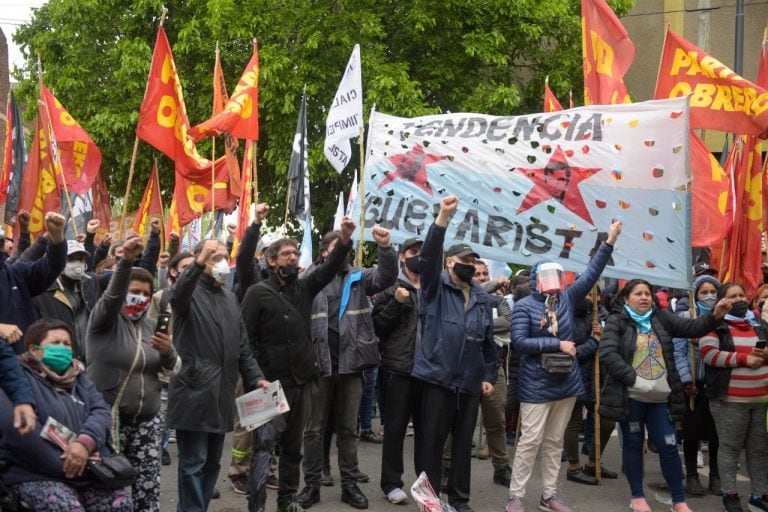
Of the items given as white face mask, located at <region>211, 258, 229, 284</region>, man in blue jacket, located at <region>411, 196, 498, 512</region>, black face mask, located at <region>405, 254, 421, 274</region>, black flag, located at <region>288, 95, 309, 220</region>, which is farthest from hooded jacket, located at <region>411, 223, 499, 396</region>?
black flag, located at <region>288, 95, 309, 220</region>

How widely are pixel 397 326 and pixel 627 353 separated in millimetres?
1790

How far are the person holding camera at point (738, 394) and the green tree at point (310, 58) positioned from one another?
35.6 ft

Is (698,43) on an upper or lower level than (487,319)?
upper

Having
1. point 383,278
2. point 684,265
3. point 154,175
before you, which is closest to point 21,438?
point 383,278

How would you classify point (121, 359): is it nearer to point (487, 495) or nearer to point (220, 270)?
point (220, 270)

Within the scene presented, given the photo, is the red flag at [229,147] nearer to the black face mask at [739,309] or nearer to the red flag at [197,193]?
the red flag at [197,193]

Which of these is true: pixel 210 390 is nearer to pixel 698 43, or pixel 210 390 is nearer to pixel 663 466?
pixel 663 466

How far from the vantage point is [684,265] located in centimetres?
780

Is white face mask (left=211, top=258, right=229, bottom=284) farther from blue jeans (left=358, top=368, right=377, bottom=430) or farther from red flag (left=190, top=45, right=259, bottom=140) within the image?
red flag (left=190, top=45, right=259, bottom=140)

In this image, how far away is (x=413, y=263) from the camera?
789 centimetres

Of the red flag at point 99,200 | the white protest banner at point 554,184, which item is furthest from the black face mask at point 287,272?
the red flag at point 99,200

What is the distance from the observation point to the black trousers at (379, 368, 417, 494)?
7621 mm

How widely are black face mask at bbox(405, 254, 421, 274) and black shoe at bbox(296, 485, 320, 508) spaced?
1.84m

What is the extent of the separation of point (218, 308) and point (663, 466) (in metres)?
3.60
